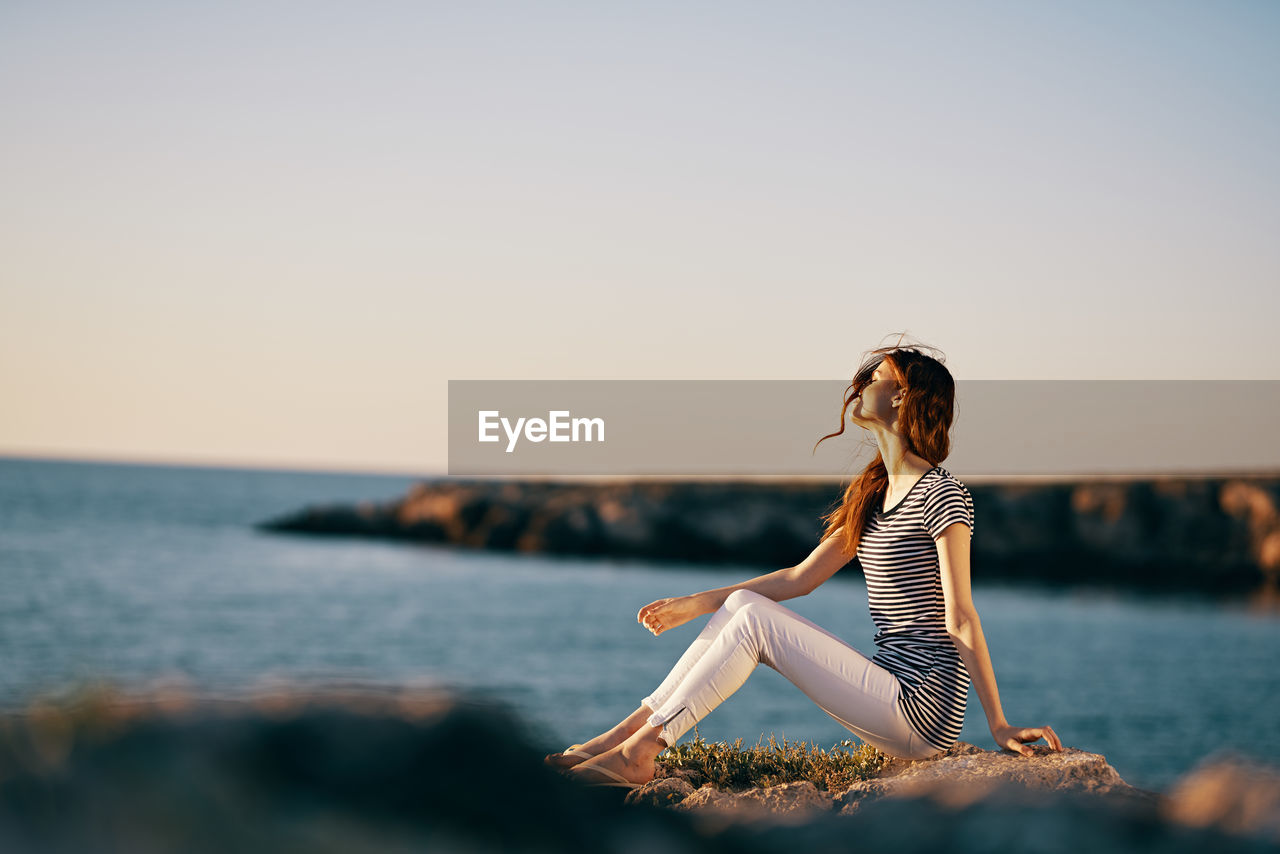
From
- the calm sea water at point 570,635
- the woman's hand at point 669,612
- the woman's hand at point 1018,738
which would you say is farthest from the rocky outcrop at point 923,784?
the calm sea water at point 570,635

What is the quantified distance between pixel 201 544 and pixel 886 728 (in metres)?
76.7

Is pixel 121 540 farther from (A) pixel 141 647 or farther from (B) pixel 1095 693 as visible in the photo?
(B) pixel 1095 693

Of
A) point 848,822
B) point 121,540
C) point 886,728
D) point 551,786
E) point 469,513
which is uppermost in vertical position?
point 551,786

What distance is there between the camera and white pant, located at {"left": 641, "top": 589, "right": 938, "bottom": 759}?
4895mm

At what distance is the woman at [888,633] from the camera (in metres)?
4.72

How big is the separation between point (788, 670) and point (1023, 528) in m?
40.2

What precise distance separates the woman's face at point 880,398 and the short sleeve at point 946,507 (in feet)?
1.52

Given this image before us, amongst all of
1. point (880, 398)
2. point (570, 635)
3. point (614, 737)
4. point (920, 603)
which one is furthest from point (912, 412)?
point (570, 635)

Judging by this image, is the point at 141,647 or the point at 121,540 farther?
the point at 121,540

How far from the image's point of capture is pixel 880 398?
17.1 ft

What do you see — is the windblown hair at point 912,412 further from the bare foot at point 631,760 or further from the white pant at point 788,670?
the bare foot at point 631,760

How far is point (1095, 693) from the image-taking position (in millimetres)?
29109

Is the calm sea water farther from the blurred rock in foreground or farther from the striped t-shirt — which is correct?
the blurred rock in foreground

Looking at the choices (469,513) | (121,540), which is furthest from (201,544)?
(469,513)
